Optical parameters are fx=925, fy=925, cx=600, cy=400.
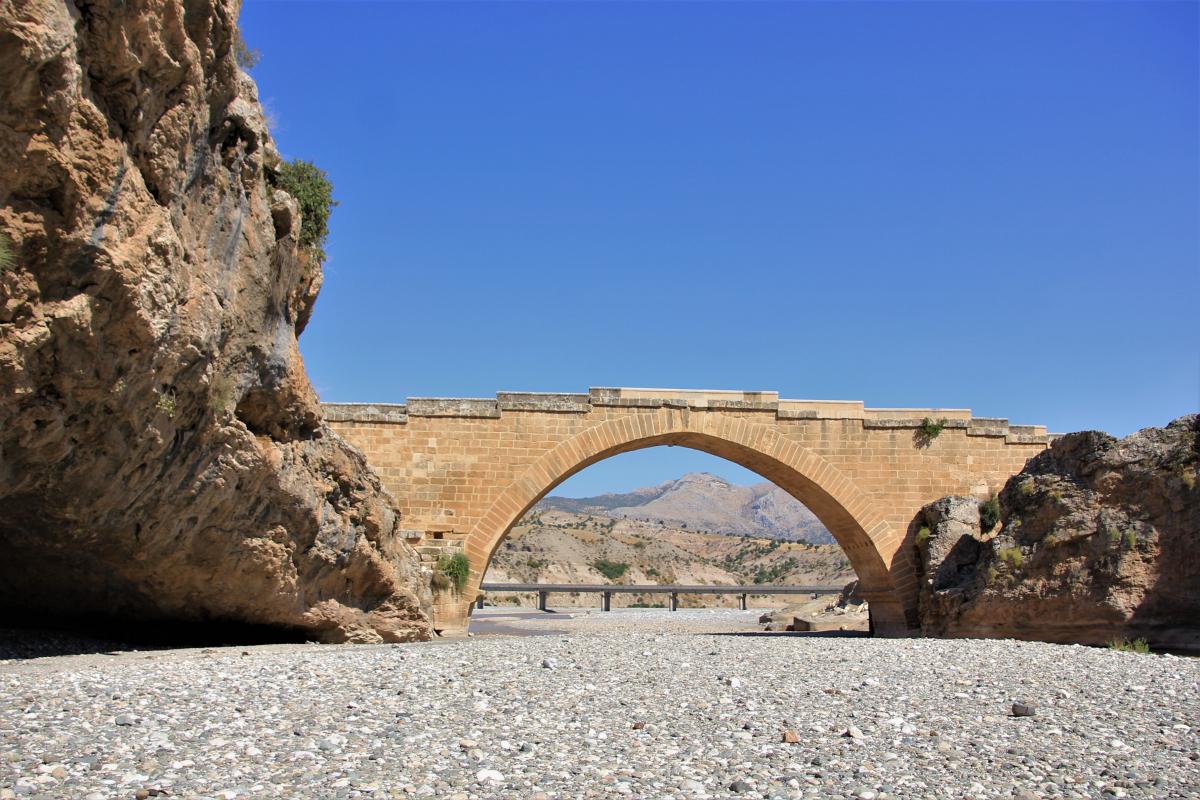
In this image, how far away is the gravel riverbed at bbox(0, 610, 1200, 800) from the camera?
14.8ft

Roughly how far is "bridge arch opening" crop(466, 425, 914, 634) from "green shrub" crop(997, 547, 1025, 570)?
391cm

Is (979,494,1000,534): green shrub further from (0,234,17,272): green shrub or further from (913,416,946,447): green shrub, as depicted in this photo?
(0,234,17,272): green shrub

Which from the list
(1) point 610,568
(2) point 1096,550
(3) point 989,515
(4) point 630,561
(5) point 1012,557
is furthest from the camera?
(4) point 630,561

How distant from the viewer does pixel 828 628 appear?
69.3 feet

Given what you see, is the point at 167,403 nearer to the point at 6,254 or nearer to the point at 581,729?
the point at 6,254

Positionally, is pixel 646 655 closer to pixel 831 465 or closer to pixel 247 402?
pixel 247 402

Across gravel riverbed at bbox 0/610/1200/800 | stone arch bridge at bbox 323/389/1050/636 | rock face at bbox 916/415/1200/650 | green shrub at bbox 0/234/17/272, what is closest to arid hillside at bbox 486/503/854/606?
stone arch bridge at bbox 323/389/1050/636

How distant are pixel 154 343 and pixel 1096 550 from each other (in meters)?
11.3

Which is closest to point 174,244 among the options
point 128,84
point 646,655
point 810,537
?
point 128,84

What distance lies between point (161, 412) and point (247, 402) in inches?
73.9

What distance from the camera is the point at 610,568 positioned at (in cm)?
5134

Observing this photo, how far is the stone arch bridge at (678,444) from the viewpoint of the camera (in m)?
16.6

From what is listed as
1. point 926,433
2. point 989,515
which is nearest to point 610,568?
point 926,433

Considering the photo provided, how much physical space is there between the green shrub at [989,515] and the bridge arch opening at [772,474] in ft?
6.16
